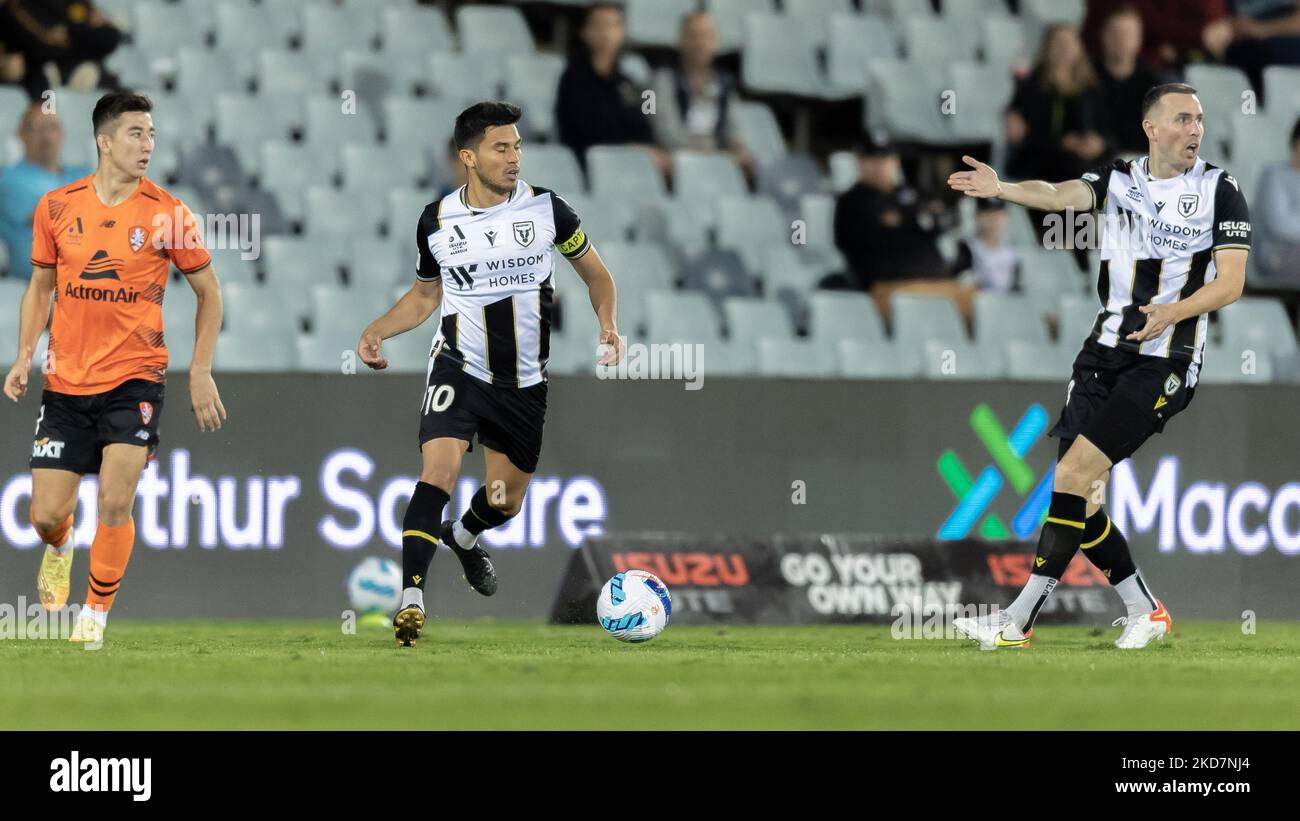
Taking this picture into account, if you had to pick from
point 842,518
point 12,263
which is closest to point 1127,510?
point 842,518

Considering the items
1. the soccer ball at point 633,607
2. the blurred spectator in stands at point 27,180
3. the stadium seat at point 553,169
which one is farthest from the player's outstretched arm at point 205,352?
the stadium seat at point 553,169

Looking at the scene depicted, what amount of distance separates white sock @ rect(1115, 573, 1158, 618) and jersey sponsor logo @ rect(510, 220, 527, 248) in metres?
3.13

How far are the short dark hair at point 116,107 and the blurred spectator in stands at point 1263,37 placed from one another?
1102cm

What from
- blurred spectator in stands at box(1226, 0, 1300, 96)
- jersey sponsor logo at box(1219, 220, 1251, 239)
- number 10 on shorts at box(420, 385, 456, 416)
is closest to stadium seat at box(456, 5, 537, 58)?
blurred spectator in stands at box(1226, 0, 1300, 96)

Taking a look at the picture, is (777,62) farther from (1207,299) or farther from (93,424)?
(93,424)

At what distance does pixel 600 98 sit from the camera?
47.0 ft

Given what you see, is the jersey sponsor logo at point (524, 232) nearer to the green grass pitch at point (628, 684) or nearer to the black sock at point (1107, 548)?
the green grass pitch at point (628, 684)

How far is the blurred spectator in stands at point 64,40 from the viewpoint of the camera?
13500 millimetres

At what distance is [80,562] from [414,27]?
5.63 m

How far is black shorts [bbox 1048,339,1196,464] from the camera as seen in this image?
8.67 meters

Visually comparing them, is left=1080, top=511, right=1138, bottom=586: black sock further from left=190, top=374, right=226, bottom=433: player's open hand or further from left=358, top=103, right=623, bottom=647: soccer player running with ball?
left=190, top=374, right=226, bottom=433: player's open hand

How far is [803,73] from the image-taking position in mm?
15898

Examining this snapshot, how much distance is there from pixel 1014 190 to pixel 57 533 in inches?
175
